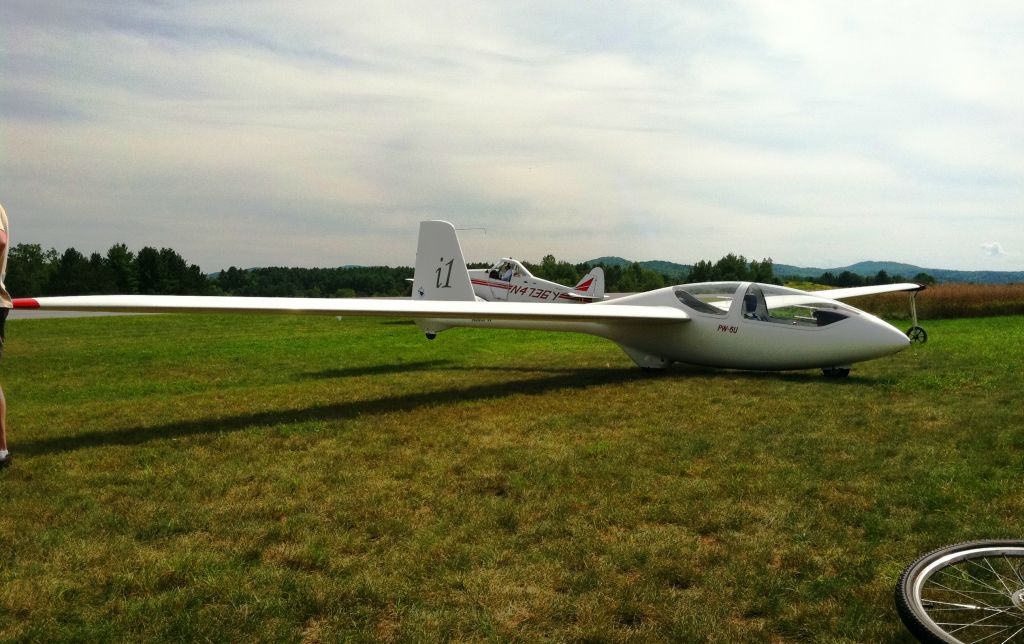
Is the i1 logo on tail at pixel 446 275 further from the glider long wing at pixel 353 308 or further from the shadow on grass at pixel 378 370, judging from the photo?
the glider long wing at pixel 353 308

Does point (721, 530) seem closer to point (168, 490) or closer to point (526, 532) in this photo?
point (526, 532)

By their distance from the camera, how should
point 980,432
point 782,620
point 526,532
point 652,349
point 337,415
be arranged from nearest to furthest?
point 782,620, point 526,532, point 980,432, point 337,415, point 652,349

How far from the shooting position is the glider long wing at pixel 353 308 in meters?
6.93

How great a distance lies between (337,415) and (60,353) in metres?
11.4

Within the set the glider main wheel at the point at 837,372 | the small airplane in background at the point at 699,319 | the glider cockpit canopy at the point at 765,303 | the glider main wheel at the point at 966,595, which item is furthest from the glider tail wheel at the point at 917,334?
the glider main wheel at the point at 966,595

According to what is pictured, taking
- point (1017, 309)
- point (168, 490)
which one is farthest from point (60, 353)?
point (1017, 309)

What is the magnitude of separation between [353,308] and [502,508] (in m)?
4.92

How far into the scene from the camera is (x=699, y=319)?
10.5m

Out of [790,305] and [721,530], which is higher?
[790,305]

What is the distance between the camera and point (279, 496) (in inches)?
179

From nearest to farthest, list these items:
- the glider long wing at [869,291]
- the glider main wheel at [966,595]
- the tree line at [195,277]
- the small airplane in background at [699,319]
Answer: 1. the glider main wheel at [966,595]
2. the small airplane in background at [699,319]
3. the glider long wing at [869,291]
4. the tree line at [195,277]

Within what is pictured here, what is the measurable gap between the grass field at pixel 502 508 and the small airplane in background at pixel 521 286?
1239 cm

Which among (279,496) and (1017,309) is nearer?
(279,496)

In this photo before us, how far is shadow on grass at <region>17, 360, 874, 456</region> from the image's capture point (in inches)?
253
